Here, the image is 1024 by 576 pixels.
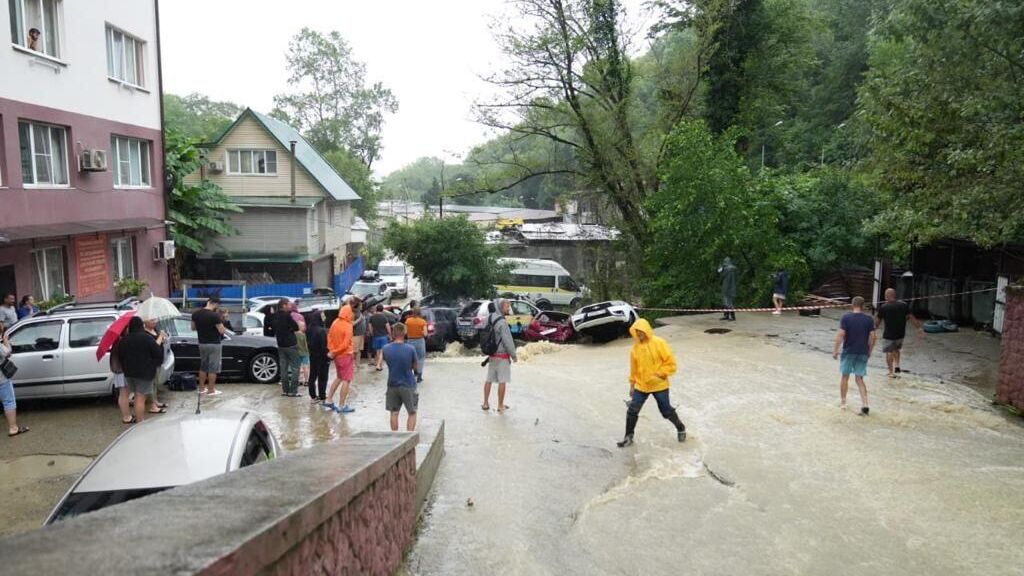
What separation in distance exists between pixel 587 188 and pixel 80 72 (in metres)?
17.2

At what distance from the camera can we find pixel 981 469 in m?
8.60

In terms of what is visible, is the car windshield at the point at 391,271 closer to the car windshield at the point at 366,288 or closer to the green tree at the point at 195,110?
the car windshield at the point at 366,288

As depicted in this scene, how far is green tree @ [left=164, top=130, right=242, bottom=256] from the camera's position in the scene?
2716 cm

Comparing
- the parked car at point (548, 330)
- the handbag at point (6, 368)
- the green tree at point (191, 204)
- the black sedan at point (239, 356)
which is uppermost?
the green tree at point (191, 204)

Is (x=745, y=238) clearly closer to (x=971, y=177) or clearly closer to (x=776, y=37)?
(x=971, y=177)

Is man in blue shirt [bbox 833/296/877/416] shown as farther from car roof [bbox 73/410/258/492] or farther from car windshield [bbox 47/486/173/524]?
car windshield [bbox 47/486/173/524]

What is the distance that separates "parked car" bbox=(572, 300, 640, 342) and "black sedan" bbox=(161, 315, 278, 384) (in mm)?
9642

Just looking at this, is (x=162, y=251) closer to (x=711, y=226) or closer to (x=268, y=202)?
(x=268, y=202)

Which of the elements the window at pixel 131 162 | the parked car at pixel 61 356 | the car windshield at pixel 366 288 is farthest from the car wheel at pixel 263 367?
the car windshield at pixel 366 288

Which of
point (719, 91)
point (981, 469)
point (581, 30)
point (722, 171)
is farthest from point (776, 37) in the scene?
point (981, 469)

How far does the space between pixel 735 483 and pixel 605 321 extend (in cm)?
1279

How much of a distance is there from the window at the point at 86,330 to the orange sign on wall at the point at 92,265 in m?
7.97

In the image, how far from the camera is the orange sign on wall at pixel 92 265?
18.5 metres

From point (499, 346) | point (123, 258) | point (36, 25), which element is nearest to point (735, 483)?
point (499, 346)
